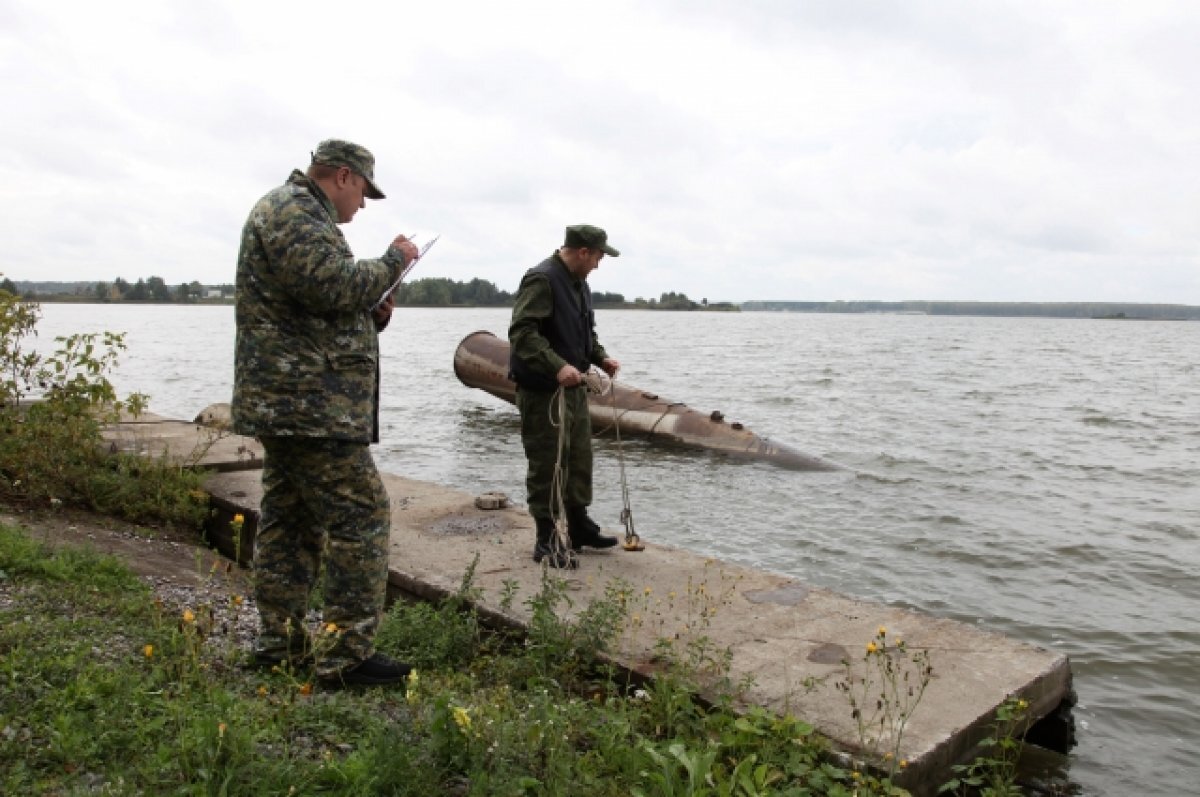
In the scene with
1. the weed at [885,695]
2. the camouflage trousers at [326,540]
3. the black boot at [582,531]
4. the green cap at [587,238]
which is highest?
the green cap at [587,238]

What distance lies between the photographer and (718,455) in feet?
46.0

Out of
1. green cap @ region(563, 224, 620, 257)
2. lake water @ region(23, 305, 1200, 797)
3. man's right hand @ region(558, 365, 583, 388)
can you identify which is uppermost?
green cap @ region(563, 224, 620, 257)

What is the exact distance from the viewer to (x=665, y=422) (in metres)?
15.0

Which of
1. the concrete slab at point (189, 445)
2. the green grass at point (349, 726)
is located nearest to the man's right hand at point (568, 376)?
the green grass at point (349, 726)

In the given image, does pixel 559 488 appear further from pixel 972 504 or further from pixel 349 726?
pixel 972 504

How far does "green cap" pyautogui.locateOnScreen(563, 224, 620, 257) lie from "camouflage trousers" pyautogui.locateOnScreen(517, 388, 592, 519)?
870 millimetres

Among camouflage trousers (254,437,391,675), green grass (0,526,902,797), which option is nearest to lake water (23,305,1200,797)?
green grass (0,526,902,797)

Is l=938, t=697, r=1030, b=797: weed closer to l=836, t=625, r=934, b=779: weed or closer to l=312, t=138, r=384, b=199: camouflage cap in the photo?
l=836, t=625, r=934, b=779: weed

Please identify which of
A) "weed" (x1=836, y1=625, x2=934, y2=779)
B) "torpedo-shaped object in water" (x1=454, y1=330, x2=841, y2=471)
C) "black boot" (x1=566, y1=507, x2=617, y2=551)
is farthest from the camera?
"torpedo-shaped object in water" (x1=454, y1=330, x2=841, y2=471)

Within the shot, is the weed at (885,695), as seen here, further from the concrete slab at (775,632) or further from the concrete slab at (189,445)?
the concrete slab at (189,445)

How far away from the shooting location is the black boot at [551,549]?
18.2 feet

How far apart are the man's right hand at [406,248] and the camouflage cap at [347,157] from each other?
268 millimetres

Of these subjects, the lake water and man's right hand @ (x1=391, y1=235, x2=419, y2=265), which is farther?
the lake water

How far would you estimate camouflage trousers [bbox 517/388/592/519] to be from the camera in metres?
5.71
